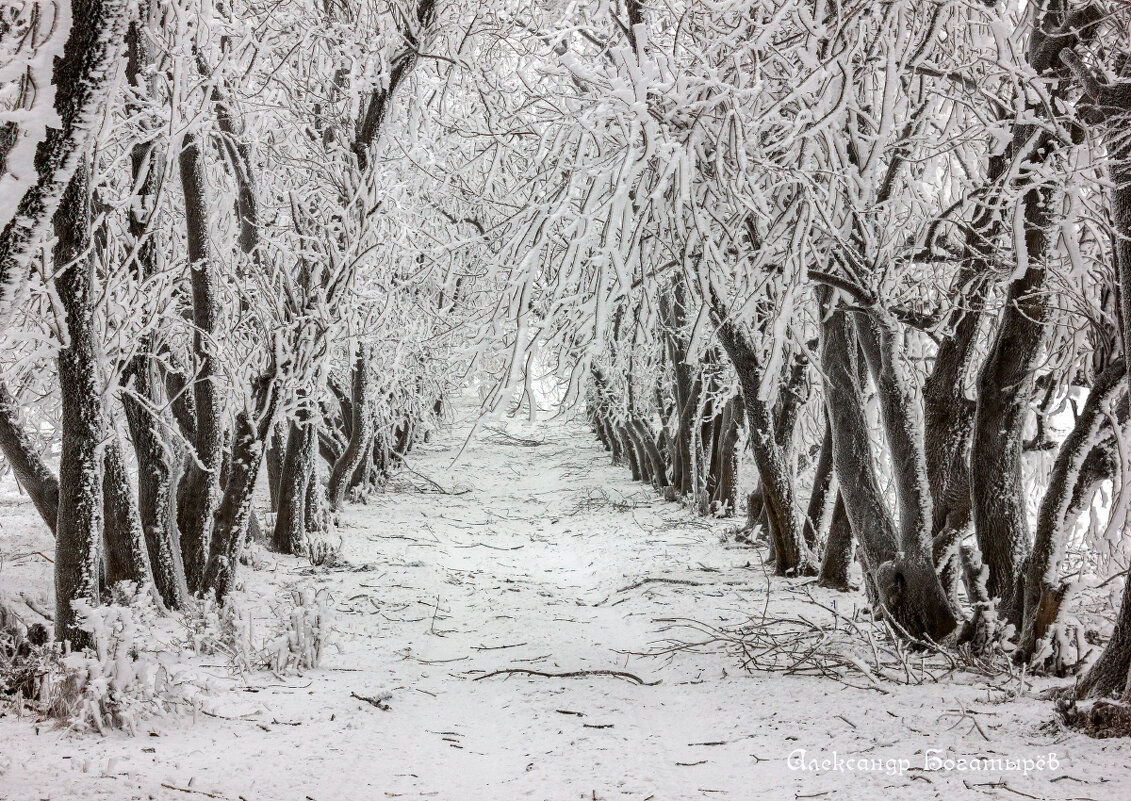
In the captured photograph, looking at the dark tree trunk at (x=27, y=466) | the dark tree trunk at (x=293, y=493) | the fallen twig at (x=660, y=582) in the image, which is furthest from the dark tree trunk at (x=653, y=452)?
the dark tree trunk at (x=27, y=466)

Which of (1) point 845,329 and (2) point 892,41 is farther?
(1) point 845,329

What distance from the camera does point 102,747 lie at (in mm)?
3221

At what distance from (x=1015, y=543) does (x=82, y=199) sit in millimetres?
5408

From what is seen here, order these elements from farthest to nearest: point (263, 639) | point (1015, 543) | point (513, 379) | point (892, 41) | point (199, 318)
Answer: point (199, 318) → point (263, 639) → point (1015, 543) → point (892, 41) → point (513, 379)

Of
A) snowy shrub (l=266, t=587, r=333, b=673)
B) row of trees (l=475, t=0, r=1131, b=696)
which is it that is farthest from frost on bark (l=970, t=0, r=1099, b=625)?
snowy shrub (l=266, t=587, r=333, b=673)

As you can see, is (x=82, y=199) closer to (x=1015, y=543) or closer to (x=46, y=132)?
(x=46, y=132)

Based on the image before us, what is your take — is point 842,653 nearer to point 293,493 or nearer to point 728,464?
point 293,493

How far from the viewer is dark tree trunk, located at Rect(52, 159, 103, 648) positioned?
12.8 feet

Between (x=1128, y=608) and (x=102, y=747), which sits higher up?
(x=1128, y=608)

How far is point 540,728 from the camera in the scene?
385 cm

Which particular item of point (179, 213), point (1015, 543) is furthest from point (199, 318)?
point (1015, 543)

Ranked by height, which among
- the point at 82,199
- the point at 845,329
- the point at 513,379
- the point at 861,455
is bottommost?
the point at 861,455

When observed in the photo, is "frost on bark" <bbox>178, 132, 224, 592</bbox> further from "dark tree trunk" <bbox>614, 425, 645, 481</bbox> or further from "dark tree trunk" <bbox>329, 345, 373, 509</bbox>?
"dark tree trunk" <bbox>614, 425, 645, 481</bbox>

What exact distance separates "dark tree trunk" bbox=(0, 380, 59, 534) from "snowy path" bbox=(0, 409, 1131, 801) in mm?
1696
